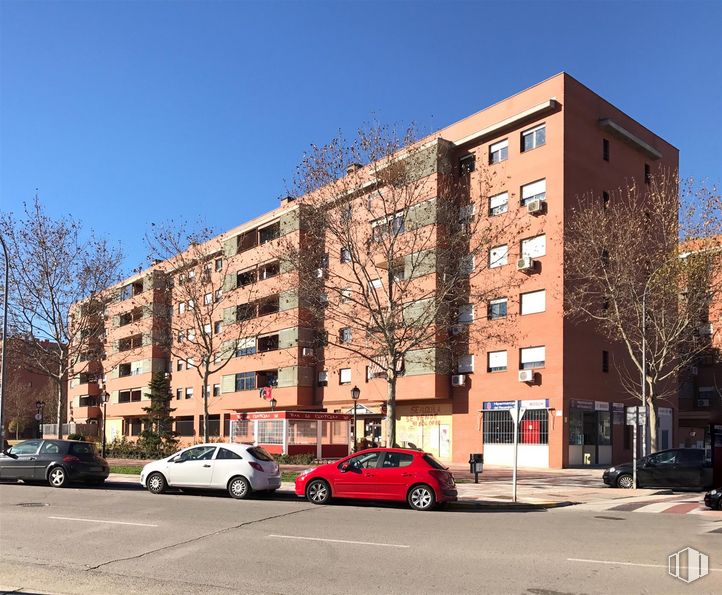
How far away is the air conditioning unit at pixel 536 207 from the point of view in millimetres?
34000

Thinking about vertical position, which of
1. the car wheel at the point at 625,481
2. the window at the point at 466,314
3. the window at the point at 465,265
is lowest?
the car wheel at the point at 625,481

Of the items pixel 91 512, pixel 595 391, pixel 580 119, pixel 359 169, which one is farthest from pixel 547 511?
pixel 580 119

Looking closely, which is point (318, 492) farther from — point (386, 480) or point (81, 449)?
point (81, 449)

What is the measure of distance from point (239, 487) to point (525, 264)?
818 inches

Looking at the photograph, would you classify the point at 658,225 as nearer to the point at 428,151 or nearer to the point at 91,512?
the point at 428,151

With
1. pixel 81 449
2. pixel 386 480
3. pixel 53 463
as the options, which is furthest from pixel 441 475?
pixel 53 463

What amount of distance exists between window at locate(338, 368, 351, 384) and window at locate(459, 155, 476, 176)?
14562 mm

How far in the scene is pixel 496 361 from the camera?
3606 cm

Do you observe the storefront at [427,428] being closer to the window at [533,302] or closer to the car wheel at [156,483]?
the window at [533,302]

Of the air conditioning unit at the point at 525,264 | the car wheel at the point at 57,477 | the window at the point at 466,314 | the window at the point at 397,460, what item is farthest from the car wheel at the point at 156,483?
the air conditioning unit at the point at 525,264

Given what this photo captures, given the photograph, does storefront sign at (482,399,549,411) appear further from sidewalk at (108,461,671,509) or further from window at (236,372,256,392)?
window at (236,372,256,392)

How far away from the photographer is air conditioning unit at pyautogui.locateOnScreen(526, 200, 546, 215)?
34000 mm

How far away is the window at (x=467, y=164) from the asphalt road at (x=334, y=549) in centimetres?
2474

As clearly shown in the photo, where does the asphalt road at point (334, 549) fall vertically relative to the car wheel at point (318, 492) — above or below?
above
